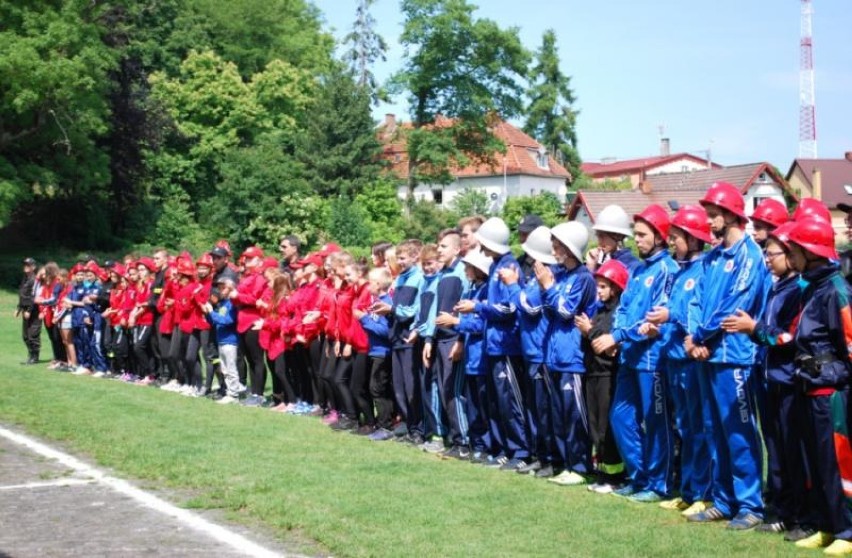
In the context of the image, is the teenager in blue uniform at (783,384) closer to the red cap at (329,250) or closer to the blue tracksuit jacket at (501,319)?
the blue tracksuit jacket at (501,319)

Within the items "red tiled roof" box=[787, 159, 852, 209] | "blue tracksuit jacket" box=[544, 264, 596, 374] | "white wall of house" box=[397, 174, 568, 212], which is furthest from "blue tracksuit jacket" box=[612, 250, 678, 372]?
"white wall of house" box=[397, 174, 568, 212]

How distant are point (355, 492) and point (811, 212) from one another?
Result: 13.7 ft

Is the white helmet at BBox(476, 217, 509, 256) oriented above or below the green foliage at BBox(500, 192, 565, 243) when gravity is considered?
below

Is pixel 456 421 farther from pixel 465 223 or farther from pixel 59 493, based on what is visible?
pixel 59 493

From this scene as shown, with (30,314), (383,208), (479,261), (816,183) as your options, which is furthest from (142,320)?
(816,183)

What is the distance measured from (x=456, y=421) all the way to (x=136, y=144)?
1803 inches

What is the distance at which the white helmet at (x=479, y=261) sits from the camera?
425 inches

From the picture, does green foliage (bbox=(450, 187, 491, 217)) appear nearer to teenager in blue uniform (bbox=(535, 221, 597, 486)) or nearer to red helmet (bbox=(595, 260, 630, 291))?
teenager in blue uniform (bbox=(535, 221, 597, 486))

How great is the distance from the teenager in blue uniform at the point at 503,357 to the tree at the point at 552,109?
88.2 meters

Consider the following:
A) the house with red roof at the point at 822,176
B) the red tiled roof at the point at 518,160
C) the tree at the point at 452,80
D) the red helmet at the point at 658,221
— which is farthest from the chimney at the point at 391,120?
the red helmet at the point at 658,221

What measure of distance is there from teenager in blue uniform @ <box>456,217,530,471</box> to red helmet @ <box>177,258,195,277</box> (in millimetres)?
7696

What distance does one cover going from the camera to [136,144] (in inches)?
2112

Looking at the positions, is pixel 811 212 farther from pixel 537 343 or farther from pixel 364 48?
pixel 364 48

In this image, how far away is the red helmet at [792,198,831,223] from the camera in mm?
7324
